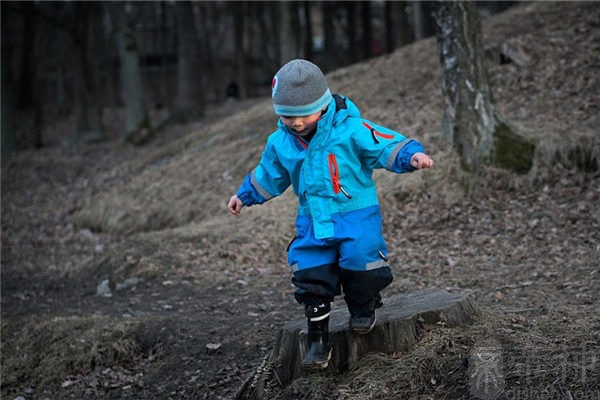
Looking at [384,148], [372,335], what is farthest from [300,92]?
[372,335]

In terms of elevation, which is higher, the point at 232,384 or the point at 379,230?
the point at 379,230

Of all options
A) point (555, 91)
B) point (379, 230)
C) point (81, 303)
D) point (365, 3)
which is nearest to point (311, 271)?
point (379, 230)

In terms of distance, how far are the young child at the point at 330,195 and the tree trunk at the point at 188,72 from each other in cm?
1874

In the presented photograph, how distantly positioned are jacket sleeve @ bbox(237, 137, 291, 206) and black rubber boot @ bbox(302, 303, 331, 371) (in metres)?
0.78

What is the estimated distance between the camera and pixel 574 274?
21.8 ft

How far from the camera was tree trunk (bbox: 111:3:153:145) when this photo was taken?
20062 mm

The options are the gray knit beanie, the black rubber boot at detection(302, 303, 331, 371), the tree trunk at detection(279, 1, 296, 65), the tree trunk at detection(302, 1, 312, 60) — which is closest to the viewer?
the gray knit beanie

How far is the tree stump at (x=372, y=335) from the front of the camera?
4477mm

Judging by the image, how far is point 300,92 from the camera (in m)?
4.13

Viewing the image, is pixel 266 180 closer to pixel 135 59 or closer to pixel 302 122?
pixel 302 122

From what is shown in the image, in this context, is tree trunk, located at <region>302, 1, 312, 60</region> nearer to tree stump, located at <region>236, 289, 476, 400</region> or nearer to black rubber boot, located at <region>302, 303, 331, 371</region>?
tree stump, located at <region>236, 289, 476, 400</region>

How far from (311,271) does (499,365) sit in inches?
47.7

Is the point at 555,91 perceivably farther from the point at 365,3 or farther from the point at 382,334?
the point at 365,3

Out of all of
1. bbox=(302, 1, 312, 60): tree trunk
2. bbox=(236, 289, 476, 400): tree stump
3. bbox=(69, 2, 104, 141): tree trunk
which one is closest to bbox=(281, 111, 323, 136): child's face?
bbox=(236, 289, 476, 400): tree stump
